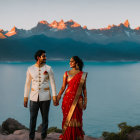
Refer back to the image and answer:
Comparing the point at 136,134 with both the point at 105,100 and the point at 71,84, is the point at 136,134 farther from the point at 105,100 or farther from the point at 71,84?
the point at 105,100

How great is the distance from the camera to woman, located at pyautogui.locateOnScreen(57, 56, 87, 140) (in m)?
5.56

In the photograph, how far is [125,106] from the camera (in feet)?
121

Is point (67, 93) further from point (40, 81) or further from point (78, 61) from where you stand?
point (78, 61)

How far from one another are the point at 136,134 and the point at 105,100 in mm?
35539

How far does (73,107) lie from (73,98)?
244 mm

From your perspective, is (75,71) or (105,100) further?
(105,100)

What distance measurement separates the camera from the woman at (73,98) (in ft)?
18.2

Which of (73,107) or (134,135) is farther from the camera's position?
(134,135)

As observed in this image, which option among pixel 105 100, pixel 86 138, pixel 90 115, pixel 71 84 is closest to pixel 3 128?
pixel 86 138

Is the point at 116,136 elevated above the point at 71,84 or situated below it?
below

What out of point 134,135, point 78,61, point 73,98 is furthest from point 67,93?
point 134,135

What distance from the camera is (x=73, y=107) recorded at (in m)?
5.57

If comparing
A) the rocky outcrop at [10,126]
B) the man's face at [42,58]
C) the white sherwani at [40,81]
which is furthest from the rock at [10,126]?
the man's face at [42,58]

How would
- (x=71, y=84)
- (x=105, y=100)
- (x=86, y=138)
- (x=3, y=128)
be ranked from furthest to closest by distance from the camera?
(x=105, y=100)
(x=3, y=128)
(x=86, y=138)
(x=71, y=84)
